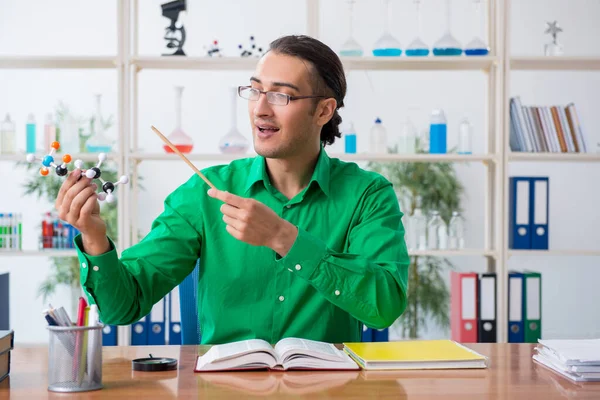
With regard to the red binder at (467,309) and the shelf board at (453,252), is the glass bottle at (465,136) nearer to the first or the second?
the shelf board at (453,252)

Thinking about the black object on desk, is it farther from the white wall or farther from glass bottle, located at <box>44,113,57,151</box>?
the white wall

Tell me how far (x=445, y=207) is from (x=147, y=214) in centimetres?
174

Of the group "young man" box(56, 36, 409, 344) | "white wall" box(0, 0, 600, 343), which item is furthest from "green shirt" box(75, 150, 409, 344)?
"white wall" box(0, 0, 600, 343)

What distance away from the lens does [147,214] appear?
464 cm

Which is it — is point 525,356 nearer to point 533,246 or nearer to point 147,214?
point 533,246

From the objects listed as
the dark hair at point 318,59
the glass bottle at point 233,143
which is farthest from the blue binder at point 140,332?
the dark hair at point 318,59

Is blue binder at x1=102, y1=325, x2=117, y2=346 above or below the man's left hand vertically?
below

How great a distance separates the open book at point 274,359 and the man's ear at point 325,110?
0.71 metres

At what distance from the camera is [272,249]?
1.73 meters

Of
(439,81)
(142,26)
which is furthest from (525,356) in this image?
(142,26)

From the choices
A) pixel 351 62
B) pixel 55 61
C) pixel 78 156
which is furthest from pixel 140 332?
pixel 351 62

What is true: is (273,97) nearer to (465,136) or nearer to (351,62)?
(351,62)

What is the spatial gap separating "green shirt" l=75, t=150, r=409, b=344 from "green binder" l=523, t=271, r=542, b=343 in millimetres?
1618

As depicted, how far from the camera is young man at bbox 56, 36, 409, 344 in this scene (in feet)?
5.72
